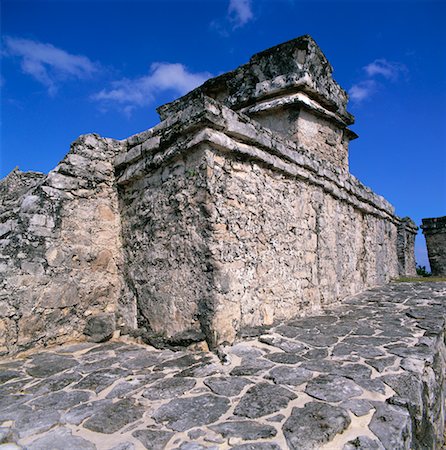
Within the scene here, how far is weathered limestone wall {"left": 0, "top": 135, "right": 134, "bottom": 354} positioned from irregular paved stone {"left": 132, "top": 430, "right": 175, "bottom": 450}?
2107 mm

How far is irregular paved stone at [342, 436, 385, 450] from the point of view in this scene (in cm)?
164

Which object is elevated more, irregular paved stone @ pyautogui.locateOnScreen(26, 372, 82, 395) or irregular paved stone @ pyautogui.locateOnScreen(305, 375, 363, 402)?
irregular paved stone @ pyautogui.locateOnScreen(305, 375, 363, 402)

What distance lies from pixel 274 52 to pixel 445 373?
5004 millimetres

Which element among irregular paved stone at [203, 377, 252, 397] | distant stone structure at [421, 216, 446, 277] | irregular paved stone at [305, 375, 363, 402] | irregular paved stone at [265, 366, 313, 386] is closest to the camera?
irregular paved stone at [305, 375, 363, 402]

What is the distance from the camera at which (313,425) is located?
1790mm

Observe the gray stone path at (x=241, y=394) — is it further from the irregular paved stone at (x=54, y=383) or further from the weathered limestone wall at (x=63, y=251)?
the weathered limestone wall at (x=63, y=251)

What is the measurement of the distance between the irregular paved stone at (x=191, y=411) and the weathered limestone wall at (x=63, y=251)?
2007 mm

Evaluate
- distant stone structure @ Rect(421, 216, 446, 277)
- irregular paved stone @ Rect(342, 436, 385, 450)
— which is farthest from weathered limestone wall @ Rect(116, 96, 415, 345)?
distant stone structure @ Rect(421, 216, 446, 277)

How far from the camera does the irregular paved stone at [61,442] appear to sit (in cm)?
172

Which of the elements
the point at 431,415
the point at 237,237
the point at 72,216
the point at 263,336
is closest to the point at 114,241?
the point at 72,216

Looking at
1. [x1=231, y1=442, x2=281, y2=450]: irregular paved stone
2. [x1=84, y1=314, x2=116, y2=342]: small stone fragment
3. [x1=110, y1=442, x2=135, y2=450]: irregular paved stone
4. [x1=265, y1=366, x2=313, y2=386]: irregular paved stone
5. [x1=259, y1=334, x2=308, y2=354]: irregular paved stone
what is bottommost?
[x1=110, y1=442, x2=135, y2=450]: irregular paved stone

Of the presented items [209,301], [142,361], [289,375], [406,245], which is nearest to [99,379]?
[142,361]

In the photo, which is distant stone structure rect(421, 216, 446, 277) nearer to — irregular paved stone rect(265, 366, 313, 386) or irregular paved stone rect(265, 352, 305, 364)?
irregular paved stone rect(265, 352, 305, 364)

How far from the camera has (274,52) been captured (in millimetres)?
5547
